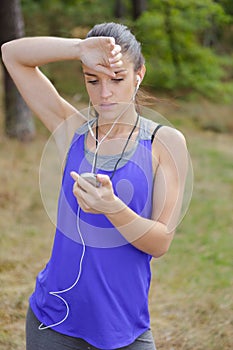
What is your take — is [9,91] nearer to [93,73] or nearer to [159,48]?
[159,48]

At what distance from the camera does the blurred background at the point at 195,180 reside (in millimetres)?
3400

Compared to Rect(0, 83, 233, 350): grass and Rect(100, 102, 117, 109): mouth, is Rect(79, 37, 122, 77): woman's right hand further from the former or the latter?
Rect(0, 83, 233, 350): grass

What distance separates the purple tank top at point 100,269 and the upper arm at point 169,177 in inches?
0.9

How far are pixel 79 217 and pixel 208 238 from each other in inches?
158

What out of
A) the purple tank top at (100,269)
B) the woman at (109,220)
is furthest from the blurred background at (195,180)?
the purple tank top at (100,269)

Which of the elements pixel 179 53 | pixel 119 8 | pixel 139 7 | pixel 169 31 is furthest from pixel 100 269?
pixel 119 8

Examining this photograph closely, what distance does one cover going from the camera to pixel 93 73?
153 cm

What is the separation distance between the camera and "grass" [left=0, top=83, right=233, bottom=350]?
3.26 metres

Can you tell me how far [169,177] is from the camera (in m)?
1.49

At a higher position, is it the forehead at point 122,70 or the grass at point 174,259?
the forehead at point 122,70

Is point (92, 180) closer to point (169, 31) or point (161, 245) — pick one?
point (161, 245)

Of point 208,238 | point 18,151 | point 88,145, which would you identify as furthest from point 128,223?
point 18,151

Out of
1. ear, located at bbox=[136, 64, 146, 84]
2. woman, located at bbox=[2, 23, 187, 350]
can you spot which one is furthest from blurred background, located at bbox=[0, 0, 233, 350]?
woman, located at bbox=[2, 23, 187, 350]

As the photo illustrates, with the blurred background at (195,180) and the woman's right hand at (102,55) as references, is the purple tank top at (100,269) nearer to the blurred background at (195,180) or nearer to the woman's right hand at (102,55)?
the woman's right hand at (102,55)
